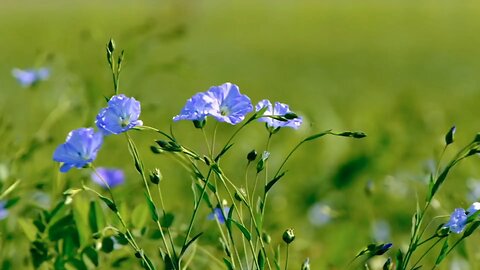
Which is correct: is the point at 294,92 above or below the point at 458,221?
above

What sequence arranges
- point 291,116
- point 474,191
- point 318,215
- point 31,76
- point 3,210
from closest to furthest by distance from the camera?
point 291,116 → point 3,210 → point 474,191 → point 31,76 → point 318,215

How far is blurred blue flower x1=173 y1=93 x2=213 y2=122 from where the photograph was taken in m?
1.17

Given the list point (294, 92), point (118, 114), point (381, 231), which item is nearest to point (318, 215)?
point (381, 231)

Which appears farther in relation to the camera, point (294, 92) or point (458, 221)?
point (294, 92)

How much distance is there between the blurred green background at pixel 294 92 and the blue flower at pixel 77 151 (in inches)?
11.6

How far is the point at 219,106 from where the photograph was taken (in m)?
1.21

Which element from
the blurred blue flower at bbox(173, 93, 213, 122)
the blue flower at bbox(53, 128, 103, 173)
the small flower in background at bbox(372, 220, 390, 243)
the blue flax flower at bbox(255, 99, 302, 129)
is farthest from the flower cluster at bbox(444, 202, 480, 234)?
the small flower in background at bbox(372, 220, 390, 243)

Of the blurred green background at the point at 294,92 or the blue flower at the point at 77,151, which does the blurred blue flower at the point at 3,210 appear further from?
the blue flower at the point at 77,151

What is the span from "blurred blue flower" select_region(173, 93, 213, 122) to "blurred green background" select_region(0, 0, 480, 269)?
0.19m

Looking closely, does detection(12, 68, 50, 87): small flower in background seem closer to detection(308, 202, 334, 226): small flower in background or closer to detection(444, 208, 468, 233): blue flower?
detection(308, 202, 334, 226): small flower in background

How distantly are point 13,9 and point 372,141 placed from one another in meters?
8.81

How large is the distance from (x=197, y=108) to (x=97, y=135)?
180 mm

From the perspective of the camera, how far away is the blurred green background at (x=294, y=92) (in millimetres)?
2152

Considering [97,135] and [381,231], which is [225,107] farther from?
[381,231]
